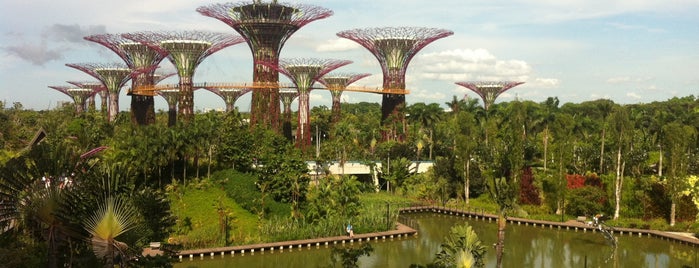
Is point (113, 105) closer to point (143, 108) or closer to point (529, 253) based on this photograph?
point (143, 108)

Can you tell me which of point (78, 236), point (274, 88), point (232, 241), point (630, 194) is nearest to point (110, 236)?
point (78, 236)

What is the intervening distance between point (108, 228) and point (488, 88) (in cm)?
8319

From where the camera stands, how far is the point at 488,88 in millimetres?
89625

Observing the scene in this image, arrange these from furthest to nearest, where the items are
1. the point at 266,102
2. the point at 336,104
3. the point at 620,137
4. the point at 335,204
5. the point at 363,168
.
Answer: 1. the point at 336,104
2. the point at 266,102
3. the point at 363,168
4. the point at 620,137
5. the point at 335,204

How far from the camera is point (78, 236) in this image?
36.9 ft

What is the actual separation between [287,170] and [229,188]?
4.99 meters

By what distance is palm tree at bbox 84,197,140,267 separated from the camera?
10.4 metres

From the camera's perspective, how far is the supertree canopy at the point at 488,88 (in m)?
89.1

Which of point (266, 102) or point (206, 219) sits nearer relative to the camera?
point (206, 219)

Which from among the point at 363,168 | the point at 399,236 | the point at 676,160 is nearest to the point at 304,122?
the point at 363,168

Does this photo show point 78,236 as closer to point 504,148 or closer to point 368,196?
point 368,196

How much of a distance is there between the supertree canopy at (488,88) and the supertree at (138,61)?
4307cm

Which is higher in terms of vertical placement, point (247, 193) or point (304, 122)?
point (304, 122)

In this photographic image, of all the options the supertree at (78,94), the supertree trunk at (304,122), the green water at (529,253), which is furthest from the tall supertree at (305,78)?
the supertree at (78,94)
